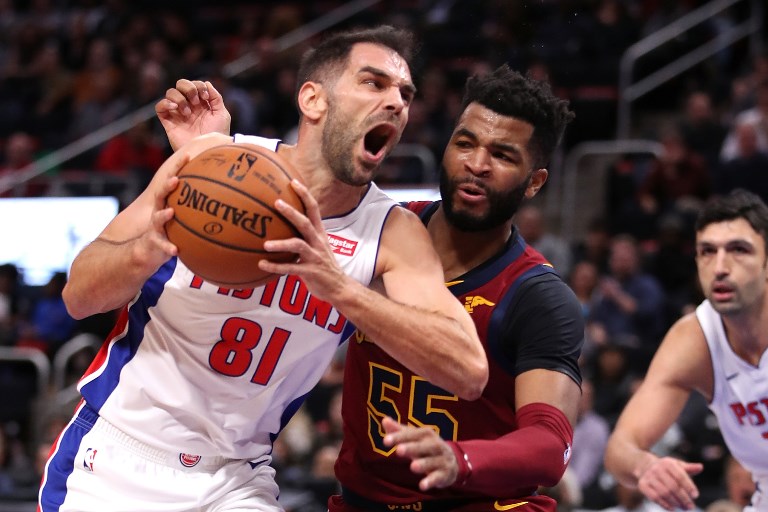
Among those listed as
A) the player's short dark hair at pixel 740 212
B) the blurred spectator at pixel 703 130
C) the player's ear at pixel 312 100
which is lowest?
the player's ear at pixel 312 100

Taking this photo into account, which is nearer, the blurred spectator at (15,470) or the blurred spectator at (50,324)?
the blurred spectator at (15,470)

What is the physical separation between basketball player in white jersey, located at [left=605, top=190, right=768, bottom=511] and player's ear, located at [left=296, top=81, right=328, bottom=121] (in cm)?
201

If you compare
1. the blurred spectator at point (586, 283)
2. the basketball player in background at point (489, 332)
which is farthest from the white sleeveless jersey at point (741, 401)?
the blurred spectator at point (586, 283)

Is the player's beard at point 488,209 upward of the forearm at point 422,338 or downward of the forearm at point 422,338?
upward

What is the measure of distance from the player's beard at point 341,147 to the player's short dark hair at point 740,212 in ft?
Answer: 6.32

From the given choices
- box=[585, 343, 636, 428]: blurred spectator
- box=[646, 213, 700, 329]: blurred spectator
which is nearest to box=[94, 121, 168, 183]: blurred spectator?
box=[646, 213, 700, 329]: blurred spectator

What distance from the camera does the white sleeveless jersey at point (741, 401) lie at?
16.4 ft

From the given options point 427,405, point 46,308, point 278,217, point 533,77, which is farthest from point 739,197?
point 46,308

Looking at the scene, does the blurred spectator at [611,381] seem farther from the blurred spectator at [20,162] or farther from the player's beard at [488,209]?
the blurred spectator at [20,162]

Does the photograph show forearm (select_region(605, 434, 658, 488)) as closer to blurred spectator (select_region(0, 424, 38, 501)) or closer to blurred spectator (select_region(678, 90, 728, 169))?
blurred spectator (select_region(0, 424, 38, 501))

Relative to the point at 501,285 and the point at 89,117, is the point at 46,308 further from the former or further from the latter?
the point at 501,285

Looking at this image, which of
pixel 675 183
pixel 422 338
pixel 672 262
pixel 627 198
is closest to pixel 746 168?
pixel 675 183

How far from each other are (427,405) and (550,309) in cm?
56

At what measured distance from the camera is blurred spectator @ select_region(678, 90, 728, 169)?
431 inches
